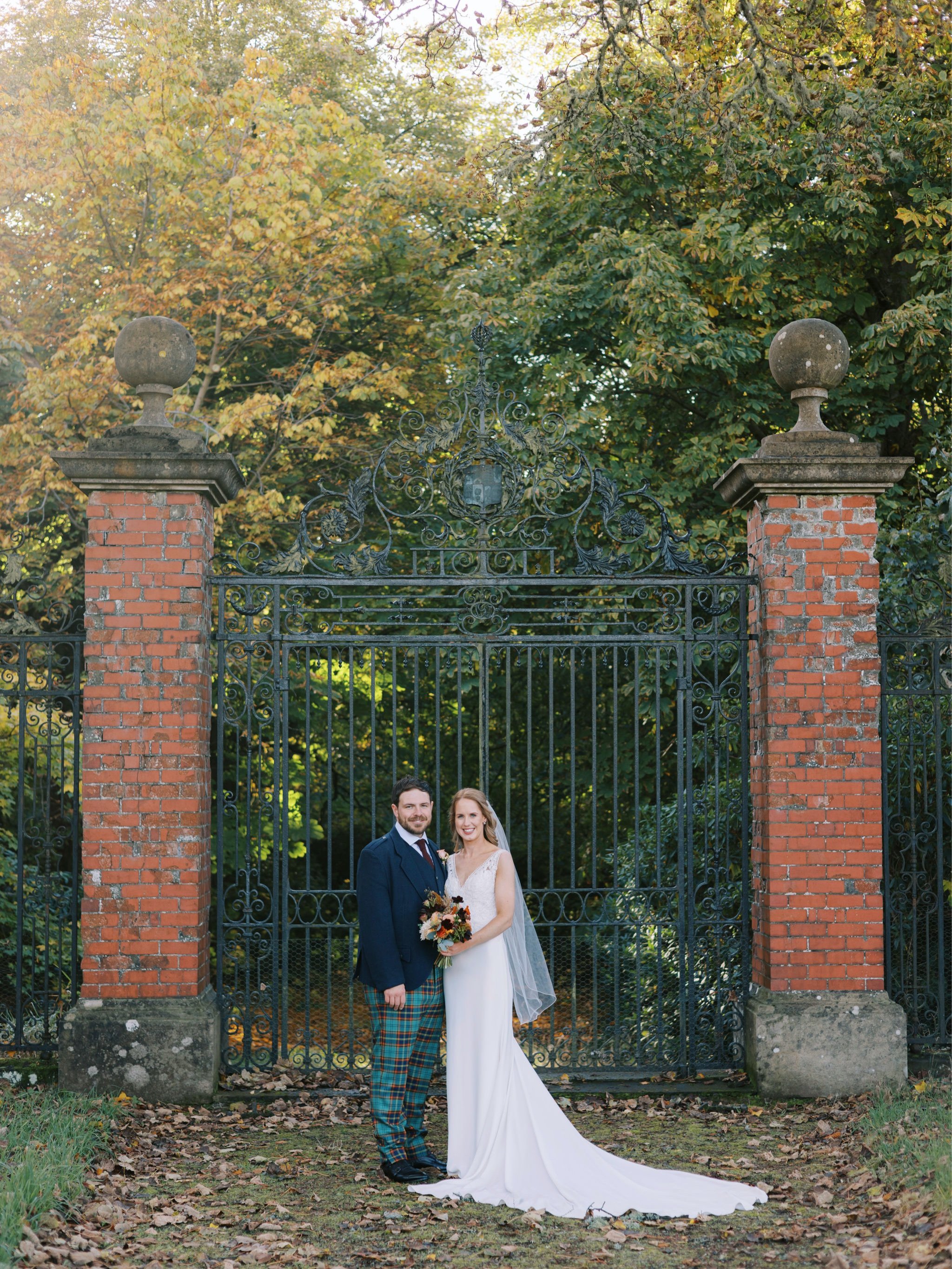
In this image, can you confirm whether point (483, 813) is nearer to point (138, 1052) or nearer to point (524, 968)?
point (524, 968)

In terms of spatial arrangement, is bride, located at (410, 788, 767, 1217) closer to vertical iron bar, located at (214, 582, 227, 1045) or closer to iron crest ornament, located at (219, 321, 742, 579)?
vertical iron bar, located at (214, 582, 227, 1045)

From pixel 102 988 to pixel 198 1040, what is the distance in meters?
0.58

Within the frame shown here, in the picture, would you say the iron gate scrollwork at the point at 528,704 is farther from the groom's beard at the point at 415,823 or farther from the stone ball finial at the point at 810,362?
the stone ball finial at the point at 810,362

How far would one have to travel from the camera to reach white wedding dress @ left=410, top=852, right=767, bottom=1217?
4.89 m

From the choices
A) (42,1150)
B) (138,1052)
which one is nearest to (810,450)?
(138,1052)

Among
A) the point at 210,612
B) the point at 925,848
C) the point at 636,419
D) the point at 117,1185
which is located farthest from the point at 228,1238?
the point at 636,419

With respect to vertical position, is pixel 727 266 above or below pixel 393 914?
above

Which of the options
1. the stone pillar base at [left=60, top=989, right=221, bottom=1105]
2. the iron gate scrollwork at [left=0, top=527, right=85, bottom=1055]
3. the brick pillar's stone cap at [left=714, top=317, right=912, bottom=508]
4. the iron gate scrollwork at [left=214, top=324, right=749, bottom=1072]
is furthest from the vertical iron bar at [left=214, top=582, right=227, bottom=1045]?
the brick pillar's stone cap at [left=714, top=317, right=912, bottom=508]

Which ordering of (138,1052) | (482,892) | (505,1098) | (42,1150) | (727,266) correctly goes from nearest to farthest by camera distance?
(42,1150) → (505,1098) → (482,892) → (138,1052) → (727,266)

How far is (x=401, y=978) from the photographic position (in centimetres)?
530

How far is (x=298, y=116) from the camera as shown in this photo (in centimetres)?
1222

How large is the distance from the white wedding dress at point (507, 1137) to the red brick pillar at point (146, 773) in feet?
5.65

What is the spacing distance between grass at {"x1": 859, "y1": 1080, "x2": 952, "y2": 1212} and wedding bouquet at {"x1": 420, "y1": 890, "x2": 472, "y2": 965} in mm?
2004

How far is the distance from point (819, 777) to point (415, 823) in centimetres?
246
